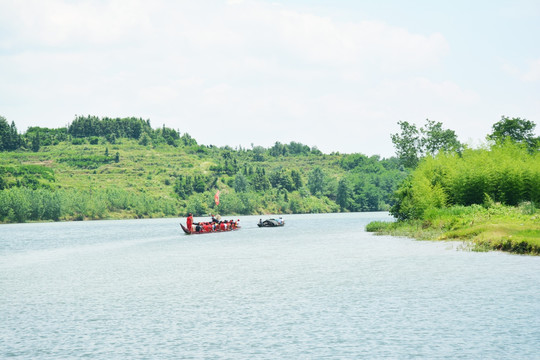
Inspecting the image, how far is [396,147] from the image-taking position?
409ft

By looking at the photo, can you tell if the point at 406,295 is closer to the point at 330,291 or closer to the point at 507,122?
the point at 330,291

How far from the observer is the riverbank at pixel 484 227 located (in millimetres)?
44344

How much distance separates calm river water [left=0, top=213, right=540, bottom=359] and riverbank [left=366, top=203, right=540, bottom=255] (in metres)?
2.02

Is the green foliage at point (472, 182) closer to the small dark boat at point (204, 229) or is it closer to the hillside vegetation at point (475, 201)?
the hillside vegetation at point (475, 201)

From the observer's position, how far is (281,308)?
88.7 ft

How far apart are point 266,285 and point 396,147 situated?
9435cm

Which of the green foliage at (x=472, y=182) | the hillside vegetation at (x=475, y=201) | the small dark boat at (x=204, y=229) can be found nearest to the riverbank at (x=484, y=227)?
the hillside vegetation at (x=475, y=201)

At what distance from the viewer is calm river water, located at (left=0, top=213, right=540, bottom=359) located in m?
19.8

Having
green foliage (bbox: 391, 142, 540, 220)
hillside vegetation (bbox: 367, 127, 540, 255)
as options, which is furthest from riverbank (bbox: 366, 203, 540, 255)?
green foliage (bbox: 391, 142, 540, 220)

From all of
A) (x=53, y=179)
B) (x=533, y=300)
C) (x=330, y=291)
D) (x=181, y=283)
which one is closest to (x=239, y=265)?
(x=181, y=283)

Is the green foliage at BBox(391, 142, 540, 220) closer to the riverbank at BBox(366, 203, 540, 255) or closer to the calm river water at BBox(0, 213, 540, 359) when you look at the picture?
the riverbank at BBox(366, 203, 540, 255)

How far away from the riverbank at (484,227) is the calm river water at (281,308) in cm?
202

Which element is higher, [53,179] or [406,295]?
[53,179]

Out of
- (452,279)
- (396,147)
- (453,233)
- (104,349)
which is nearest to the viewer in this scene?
(104,349)
